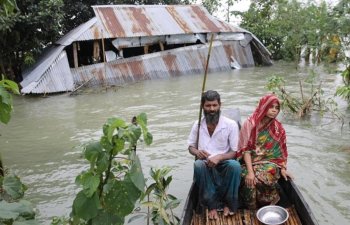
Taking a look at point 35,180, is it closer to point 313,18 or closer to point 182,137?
point 182,137

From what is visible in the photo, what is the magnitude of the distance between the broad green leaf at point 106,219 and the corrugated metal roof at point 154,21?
13390 mm

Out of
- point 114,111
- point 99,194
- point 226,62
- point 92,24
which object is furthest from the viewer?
point 226,62

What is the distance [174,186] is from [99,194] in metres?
3.73

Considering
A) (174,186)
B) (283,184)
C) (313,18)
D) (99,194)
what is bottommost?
(174,186)

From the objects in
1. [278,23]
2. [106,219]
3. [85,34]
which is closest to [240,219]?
[106,219]

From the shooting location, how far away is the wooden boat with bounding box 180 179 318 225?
393cm

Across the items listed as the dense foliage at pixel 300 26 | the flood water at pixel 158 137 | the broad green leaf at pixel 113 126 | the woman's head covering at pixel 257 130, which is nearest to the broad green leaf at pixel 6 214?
the broad green leaf at pixel 113 126

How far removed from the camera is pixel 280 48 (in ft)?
72.2

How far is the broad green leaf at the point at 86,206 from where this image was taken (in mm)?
2547

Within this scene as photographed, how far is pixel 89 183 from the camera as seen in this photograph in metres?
2.53

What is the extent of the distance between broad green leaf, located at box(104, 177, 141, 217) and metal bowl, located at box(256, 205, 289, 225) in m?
1.81

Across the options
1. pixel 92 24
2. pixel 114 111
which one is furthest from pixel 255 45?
pixel 114 111

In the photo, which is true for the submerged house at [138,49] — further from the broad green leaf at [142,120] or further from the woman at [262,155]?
the broad green leaf at [142,120]

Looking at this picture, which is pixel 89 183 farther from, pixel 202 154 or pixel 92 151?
pixel 202 154
